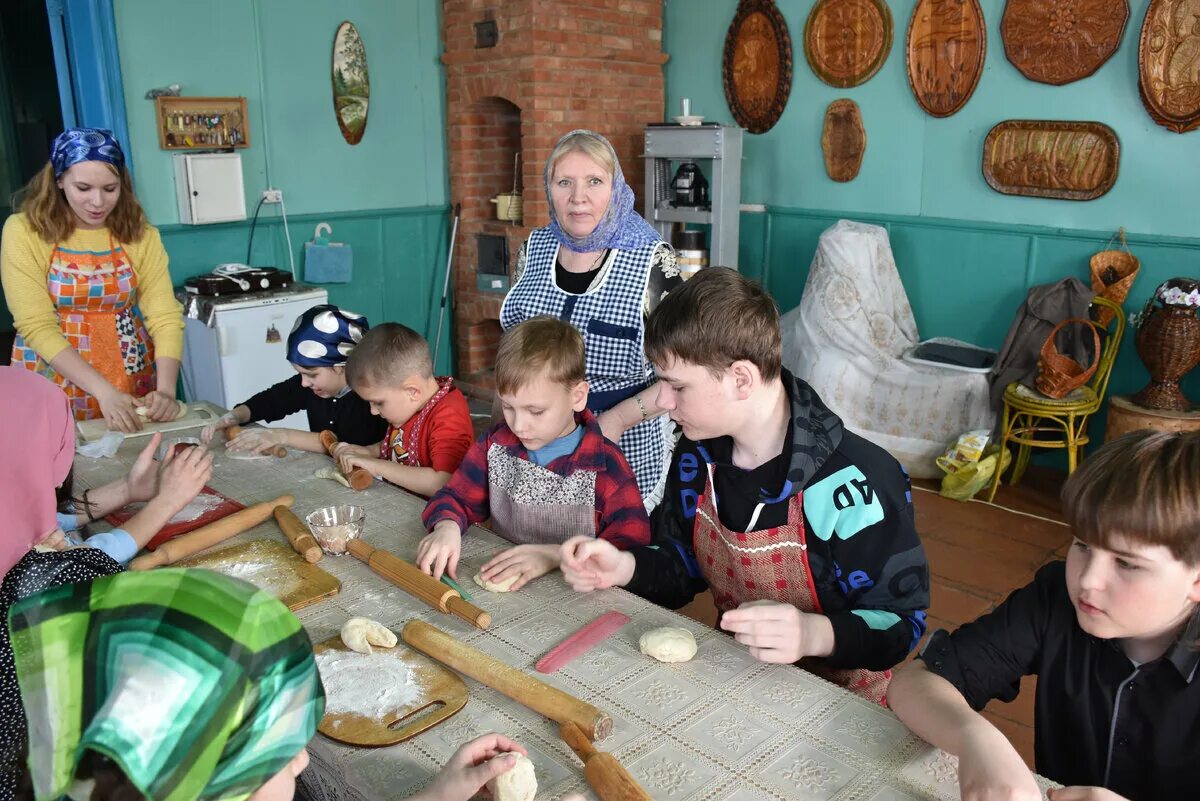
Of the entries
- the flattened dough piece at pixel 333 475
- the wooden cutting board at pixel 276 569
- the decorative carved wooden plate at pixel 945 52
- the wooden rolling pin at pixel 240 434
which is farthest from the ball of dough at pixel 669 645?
the decorative carved wooden plate at pixel 945 52

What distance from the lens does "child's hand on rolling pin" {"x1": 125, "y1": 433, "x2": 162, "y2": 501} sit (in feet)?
6.68

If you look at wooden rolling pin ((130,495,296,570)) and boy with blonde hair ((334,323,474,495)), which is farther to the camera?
boy with blonde hair ((334,323,474,495))

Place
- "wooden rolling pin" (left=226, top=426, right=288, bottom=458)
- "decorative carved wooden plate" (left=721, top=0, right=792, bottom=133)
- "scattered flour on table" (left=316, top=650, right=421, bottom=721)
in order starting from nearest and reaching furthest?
"scattered flour on table" (left=316, top=650, right=421, bottom=721) → "wooden rolling pin" (left=226, top=426, right=288, bottom=458) → "decorative carved wooden plate" (left=721, top=0, right=792, bottom=133)

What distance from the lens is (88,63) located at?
4531 millimetres

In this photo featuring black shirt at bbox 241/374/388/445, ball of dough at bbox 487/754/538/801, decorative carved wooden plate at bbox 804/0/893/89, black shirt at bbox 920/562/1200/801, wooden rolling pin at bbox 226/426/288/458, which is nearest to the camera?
ball of dough at bbox 487/754/538/801

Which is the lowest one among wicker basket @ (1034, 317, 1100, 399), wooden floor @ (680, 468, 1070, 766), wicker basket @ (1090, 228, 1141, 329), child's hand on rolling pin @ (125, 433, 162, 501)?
wooden floor @ (680, 468, 1070, 766)

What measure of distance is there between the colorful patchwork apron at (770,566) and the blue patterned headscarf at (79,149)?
224 centimetres

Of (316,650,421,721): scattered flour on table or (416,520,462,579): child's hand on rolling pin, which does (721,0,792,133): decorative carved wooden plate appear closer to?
(416,520,462,579): child's hand on rolling pin

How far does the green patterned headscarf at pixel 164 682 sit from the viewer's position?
719 mm

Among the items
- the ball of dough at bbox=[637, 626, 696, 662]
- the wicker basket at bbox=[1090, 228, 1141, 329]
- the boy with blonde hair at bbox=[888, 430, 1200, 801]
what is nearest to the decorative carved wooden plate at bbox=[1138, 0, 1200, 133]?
the wicker basket at bbox=[1090, 228, 1141, 329]

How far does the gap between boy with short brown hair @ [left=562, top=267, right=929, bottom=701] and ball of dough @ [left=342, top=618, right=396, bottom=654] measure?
34 centimetres

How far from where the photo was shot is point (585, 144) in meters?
2.56

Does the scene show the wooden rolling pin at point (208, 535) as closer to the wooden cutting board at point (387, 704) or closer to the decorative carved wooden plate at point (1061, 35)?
the wooden cutting board at point (387, 704)

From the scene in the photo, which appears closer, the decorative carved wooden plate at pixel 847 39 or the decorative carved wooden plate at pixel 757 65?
the decorative carved wooden plate at pixel 847 39
